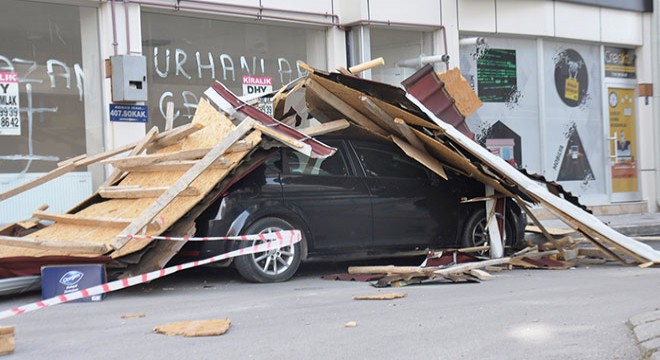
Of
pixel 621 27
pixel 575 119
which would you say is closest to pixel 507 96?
pixel 575 119

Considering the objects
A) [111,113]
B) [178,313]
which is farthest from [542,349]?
[111,113]

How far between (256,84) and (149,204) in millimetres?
6065

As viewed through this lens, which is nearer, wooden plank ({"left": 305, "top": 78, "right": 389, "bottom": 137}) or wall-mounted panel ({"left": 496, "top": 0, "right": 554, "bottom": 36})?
wooden plank ({"left": 305, "top": 78, "right": 389, "bottom": 137})

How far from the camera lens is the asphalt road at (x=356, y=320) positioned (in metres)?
5.86

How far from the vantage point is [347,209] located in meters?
9.79

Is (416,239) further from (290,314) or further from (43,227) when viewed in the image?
(43,227)

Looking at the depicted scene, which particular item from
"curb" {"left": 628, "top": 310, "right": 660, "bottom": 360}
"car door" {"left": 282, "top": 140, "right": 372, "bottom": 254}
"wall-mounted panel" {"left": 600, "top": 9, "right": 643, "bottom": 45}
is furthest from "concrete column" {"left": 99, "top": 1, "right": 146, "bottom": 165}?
"wall-mounted panel" {"left": 600, "top": 9, "right": 643, "bottom": 45}

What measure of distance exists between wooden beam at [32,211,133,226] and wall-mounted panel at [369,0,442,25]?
7.77 metres

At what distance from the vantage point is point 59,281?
836cm

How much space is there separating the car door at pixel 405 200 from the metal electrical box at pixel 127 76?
13.3ft

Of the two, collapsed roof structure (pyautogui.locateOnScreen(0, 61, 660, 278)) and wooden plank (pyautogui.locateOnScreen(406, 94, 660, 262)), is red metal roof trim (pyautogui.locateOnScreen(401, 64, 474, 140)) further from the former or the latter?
wooden plank (pyautogui.locateOnScreen(406, 94, 660, 262))

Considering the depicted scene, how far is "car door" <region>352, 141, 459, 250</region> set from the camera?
396 inches

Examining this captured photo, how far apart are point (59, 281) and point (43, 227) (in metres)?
1.75

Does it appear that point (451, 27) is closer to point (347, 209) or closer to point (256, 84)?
point (256, 84)
